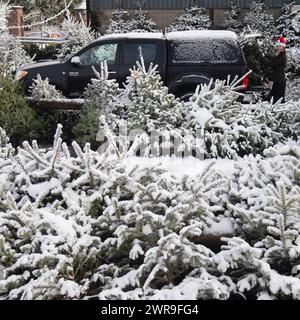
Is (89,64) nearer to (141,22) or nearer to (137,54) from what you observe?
(137,54)

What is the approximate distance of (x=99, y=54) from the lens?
11.6 m

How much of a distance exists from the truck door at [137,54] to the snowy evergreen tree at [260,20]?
1048 centimetres

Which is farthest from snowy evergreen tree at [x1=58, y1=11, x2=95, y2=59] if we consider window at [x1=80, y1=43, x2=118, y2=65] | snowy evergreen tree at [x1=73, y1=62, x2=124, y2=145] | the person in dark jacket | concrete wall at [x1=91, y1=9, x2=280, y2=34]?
snowy evergreen tree at [x1=73, y1=62, x2=124, y2=145]

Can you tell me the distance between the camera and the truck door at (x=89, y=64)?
11.4 meters

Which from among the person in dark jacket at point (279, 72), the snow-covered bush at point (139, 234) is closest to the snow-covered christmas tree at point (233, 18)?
the person in dark jacket at point (279, 72)

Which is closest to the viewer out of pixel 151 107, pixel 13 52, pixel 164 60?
pixel 151 107

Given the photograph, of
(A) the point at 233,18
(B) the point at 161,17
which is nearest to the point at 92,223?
(A) the point at 233,18

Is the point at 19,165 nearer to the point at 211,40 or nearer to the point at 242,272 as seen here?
the point at 242,272

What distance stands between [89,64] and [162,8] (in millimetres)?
12184

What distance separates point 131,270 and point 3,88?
507 cm

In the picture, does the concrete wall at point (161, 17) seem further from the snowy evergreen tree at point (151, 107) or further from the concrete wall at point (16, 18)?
the snowy evergreen tree at point (151, 107)

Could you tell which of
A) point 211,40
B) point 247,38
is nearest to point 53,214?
point 211,40

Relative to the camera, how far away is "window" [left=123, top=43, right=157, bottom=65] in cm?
1133

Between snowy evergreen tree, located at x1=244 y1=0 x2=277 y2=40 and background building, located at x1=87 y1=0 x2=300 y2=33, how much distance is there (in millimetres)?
837
